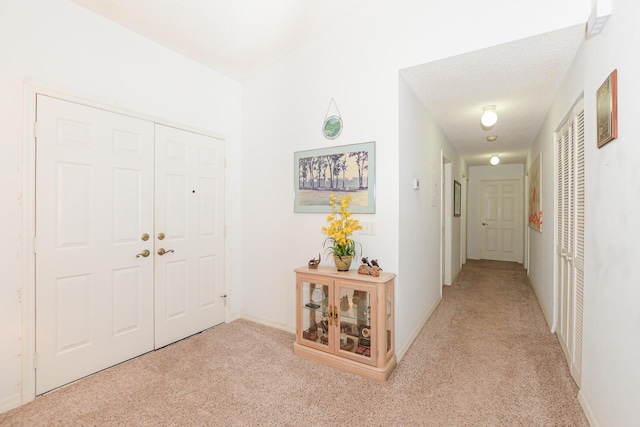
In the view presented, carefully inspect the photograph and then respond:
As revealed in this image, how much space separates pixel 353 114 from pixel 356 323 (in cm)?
173

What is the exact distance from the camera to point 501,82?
2.68 m

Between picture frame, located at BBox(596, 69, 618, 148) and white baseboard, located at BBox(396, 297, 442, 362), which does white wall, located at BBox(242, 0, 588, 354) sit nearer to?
white baseboard, located at BBox(396, 297, 442, 362)

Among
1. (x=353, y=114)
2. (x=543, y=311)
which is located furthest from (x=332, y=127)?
(x=543, y=311)

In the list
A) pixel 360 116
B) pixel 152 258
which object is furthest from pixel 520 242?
pixel 152 258

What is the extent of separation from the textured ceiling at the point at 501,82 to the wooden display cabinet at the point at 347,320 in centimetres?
171

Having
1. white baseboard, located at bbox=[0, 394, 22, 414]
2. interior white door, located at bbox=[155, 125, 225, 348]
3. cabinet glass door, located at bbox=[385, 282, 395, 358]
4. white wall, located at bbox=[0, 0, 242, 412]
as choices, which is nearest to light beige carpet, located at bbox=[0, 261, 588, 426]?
white baseboard, located at bbox=[0, 394, 22, 414]

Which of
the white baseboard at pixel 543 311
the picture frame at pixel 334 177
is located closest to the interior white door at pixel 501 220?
the white baseboard at pixel 543 311

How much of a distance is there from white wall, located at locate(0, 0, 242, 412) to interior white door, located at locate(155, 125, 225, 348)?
0.33m

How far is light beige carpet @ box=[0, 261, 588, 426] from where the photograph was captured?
184cm

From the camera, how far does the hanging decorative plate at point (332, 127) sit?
8.97 feet

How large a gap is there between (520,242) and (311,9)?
6786 millimetres

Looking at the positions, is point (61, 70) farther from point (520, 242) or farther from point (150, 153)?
point (520, 242)

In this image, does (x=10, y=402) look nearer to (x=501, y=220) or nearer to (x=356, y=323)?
(x=356, y=323)

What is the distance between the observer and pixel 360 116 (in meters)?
2.63
